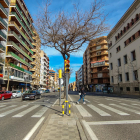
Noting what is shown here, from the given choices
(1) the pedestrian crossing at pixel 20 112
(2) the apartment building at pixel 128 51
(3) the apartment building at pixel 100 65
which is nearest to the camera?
(1) the pedestrian crossing at pixel 20 112

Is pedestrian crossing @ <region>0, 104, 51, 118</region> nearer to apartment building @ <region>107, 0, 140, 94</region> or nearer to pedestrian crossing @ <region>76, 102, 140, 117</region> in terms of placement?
pedestrian crossing @ <region>76, 102, 140, 117</region>

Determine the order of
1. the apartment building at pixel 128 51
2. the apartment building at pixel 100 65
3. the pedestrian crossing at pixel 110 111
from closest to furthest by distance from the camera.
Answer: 1. the pedestrian crossing at pixel 110 111
2. the apartment building at pixel 128 51
3. the apartment building at pixel 100 65

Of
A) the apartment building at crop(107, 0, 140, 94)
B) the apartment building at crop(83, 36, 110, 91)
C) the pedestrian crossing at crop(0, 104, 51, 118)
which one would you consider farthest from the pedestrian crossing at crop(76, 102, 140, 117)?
the apartment building at crop(83, 36, 110, 91)

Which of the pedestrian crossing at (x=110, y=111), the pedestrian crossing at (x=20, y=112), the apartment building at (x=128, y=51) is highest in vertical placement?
the apartment building at (x=128, y=51)

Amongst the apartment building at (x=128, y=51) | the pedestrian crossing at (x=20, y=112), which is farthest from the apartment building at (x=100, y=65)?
the pedestrian crossing at (x=20, y=112)

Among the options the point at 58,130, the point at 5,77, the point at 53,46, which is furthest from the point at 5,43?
the point at 58,130

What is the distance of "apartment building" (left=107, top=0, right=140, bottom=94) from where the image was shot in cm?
2580

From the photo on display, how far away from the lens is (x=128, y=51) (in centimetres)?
2914

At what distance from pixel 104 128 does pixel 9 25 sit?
33344 millimetres

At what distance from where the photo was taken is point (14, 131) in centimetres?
462

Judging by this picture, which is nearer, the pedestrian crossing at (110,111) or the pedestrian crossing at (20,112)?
the pedestrian crossing at (20,112)

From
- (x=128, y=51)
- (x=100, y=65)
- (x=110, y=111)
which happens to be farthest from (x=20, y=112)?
(x=100, y=65)

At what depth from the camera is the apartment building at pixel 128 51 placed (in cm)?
2580

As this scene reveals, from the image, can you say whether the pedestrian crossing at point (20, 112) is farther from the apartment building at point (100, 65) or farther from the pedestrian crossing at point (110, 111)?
the apartment building at point (100, 65)
